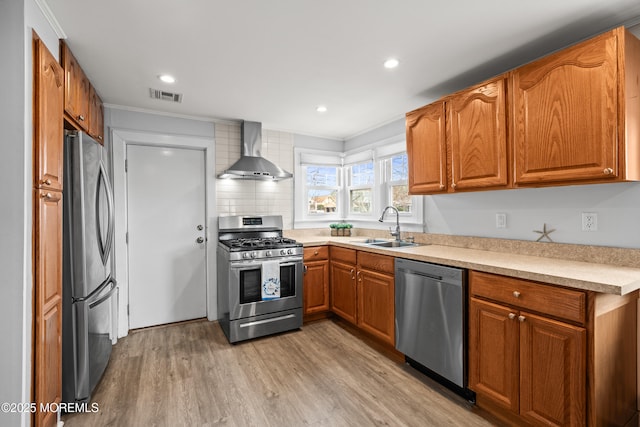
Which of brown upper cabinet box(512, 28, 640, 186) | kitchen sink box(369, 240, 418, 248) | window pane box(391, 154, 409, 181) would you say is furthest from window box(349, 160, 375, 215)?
brown upper cabinet box(512, 28, 640, 186)

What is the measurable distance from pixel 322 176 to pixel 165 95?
2.22m

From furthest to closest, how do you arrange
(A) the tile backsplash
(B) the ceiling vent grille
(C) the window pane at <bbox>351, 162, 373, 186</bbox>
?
(C) the window pane at <bbox>351, 162, 373, 186</bbox>
(A) the tile backsplash
(B) the ceiling vent grille

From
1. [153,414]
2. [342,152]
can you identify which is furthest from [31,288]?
[342,152]

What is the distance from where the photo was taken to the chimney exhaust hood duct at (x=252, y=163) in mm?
3447

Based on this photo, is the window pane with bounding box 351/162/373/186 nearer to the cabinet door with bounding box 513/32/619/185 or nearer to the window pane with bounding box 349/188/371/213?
the window pane with bounding box 349/188/371/213

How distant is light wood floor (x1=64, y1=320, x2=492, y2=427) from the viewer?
6.20 ft

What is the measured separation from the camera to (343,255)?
3299 millimetres

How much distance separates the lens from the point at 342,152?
14.9 ft

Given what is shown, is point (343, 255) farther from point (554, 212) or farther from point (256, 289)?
point (554, 212)

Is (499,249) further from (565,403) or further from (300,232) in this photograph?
(300,232)

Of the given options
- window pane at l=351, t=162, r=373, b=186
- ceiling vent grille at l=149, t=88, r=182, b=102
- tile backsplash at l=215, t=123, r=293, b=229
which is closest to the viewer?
ceiling vent grille at l=149, t=88, r=182, b=102

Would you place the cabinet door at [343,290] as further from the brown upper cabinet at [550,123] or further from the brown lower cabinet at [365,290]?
the brown upper cabinet at [550,123]

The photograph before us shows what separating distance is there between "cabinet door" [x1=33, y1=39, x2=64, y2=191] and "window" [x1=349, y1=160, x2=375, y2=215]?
3142 millimetres

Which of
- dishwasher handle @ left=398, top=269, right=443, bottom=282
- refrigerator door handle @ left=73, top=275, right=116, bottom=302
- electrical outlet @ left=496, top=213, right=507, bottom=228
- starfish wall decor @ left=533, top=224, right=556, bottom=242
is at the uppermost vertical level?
electrical outlet @ left=496, top=213, right=507, bottom=228
